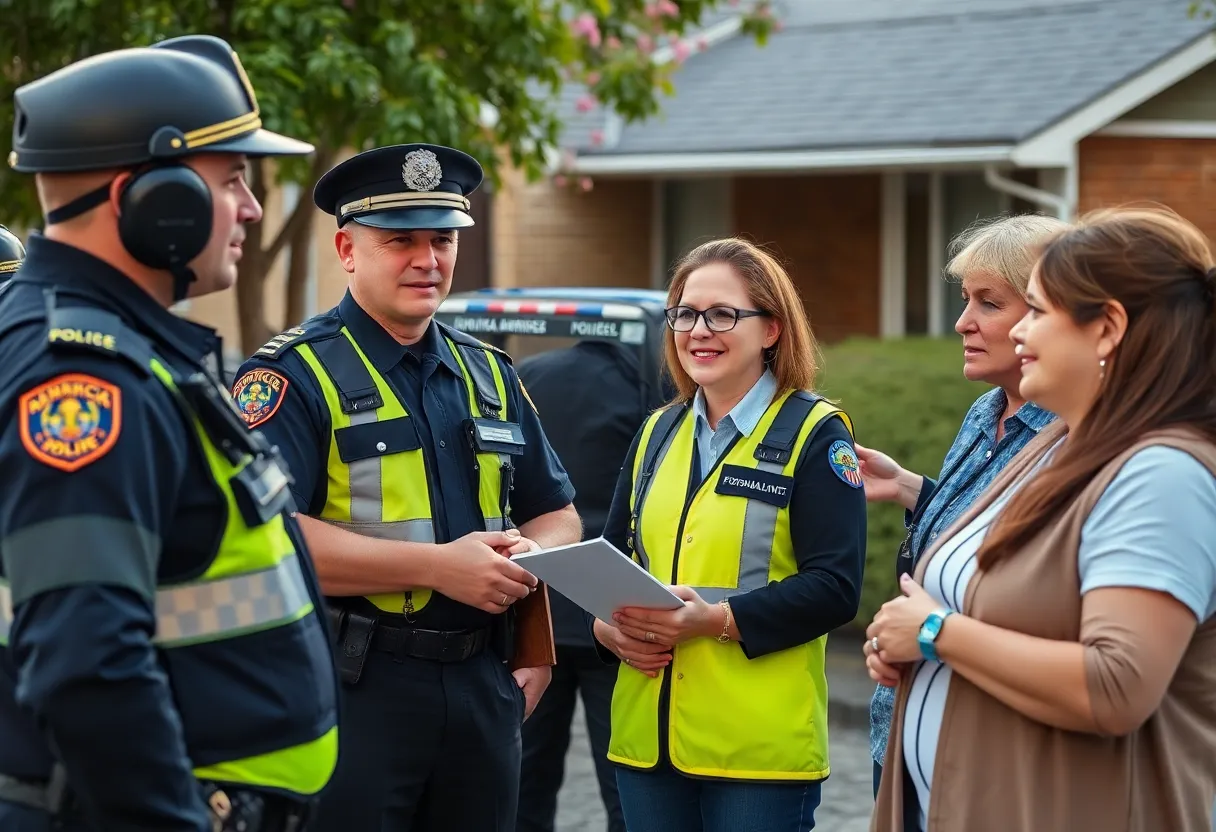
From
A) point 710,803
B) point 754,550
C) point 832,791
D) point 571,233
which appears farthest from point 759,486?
point 571,233

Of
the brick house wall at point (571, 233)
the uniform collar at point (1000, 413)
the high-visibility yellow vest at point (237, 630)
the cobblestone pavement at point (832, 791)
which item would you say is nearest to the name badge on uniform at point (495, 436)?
the uniform collar at point (1000, 413)

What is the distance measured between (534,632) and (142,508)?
1692 millimetres

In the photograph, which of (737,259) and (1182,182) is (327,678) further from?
(1182,182)

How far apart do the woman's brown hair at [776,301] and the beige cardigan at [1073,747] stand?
1.40 m

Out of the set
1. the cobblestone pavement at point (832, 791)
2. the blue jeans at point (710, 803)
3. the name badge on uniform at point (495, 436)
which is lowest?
the cobblestone pavement at point (832, 791)

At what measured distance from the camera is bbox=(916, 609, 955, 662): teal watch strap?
2703mm

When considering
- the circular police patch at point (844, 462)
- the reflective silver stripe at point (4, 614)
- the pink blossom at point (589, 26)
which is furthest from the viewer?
the pink blossom at point (589, 26)

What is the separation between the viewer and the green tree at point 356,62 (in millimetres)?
7711

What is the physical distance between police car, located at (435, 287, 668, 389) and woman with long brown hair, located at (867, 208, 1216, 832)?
3.14 metres

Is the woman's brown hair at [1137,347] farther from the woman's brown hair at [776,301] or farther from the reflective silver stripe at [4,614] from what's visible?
the reflective silver stripe at [4,614]


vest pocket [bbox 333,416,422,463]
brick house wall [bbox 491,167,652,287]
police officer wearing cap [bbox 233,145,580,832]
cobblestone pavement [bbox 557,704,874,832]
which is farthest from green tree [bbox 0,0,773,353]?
brick house wall [bbox 491,167,652,287]

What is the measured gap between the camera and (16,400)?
2.18 meters

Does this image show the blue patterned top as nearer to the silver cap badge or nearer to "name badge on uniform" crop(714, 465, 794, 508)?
"name badge on uniform" crop(714, 465, 794, 508)

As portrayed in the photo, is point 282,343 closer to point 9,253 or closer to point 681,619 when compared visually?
point 681,619
